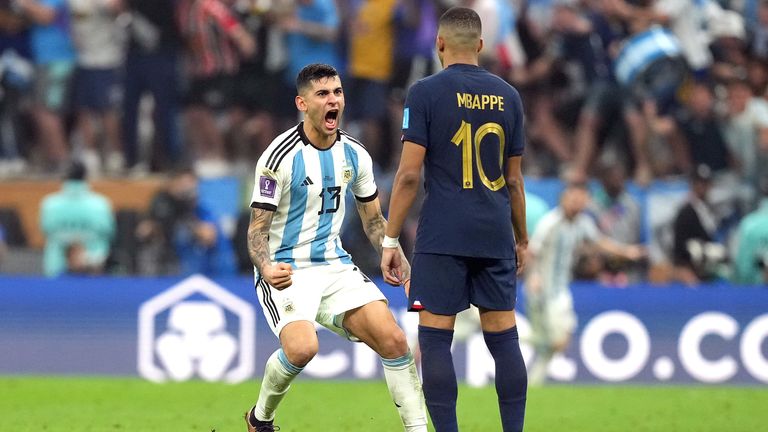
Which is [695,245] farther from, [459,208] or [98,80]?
[459,208]

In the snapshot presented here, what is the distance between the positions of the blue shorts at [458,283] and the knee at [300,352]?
0.72m

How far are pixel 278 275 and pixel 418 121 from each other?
1.27 meters

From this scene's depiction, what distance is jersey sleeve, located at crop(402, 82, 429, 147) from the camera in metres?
7.80

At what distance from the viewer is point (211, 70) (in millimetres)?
16484

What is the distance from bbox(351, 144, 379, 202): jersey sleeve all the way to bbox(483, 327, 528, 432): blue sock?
1.34m

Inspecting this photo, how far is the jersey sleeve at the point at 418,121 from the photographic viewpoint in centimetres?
780

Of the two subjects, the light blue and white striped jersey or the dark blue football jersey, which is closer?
the dark blue football jersey

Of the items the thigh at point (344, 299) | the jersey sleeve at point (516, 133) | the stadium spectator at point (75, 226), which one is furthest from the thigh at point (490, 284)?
the stadium spectator at point (75, 226)

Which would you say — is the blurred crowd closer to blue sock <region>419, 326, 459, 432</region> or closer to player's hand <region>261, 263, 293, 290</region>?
player's hand <region>261, 263, 293, 290</region>

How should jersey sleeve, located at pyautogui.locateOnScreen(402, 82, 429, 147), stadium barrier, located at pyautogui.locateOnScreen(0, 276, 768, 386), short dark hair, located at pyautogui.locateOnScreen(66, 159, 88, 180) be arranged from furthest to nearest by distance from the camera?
short dark hair, located at pyautogui.locateOnScreen(66, 159, 88, 180)
stadium barrier, located at pyautogui.locateOnScreen(0, 276, 768, 386)
jersey sleeve, located at pyautogui.locateOnScreen(402, 82, 429, 147)

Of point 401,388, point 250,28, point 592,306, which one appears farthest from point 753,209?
point 401,388

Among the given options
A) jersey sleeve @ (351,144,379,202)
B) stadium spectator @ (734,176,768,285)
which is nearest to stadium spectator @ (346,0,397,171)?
stadium spectator @ (734,176,768,285)

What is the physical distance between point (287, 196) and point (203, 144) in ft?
27.2

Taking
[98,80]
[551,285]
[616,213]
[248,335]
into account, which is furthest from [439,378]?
[98,80]
